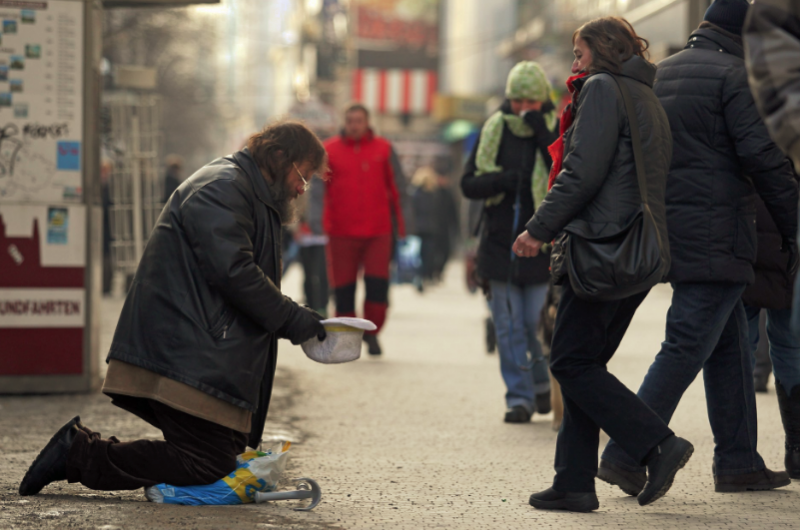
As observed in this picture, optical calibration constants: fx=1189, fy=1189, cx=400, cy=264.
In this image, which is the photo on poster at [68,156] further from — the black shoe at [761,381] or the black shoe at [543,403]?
the black shoe at [761,381]

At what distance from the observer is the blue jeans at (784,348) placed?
496 centimetres

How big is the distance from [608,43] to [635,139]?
0.39 m

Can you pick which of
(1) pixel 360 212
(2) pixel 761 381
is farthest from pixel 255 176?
(1) pixel 360 212

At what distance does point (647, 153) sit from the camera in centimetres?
417

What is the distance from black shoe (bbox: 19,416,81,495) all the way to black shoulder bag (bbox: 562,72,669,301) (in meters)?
1.87

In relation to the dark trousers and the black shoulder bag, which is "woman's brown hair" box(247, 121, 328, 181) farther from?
the dark trousers

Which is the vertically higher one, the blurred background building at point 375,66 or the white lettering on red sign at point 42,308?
the blurred background building at point 375,66

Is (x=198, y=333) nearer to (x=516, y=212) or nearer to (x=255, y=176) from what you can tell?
(x=255, y=176)

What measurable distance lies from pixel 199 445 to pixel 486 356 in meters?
5.79

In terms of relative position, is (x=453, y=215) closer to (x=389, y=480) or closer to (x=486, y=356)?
(x=486, y=356)

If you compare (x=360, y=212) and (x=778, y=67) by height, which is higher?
(x=778, y=67)

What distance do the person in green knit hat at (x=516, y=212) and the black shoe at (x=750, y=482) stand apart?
186 centimetres

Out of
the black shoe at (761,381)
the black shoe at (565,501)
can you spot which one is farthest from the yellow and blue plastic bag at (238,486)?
the black shoe at (761,381)

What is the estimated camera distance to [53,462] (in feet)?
13.9
